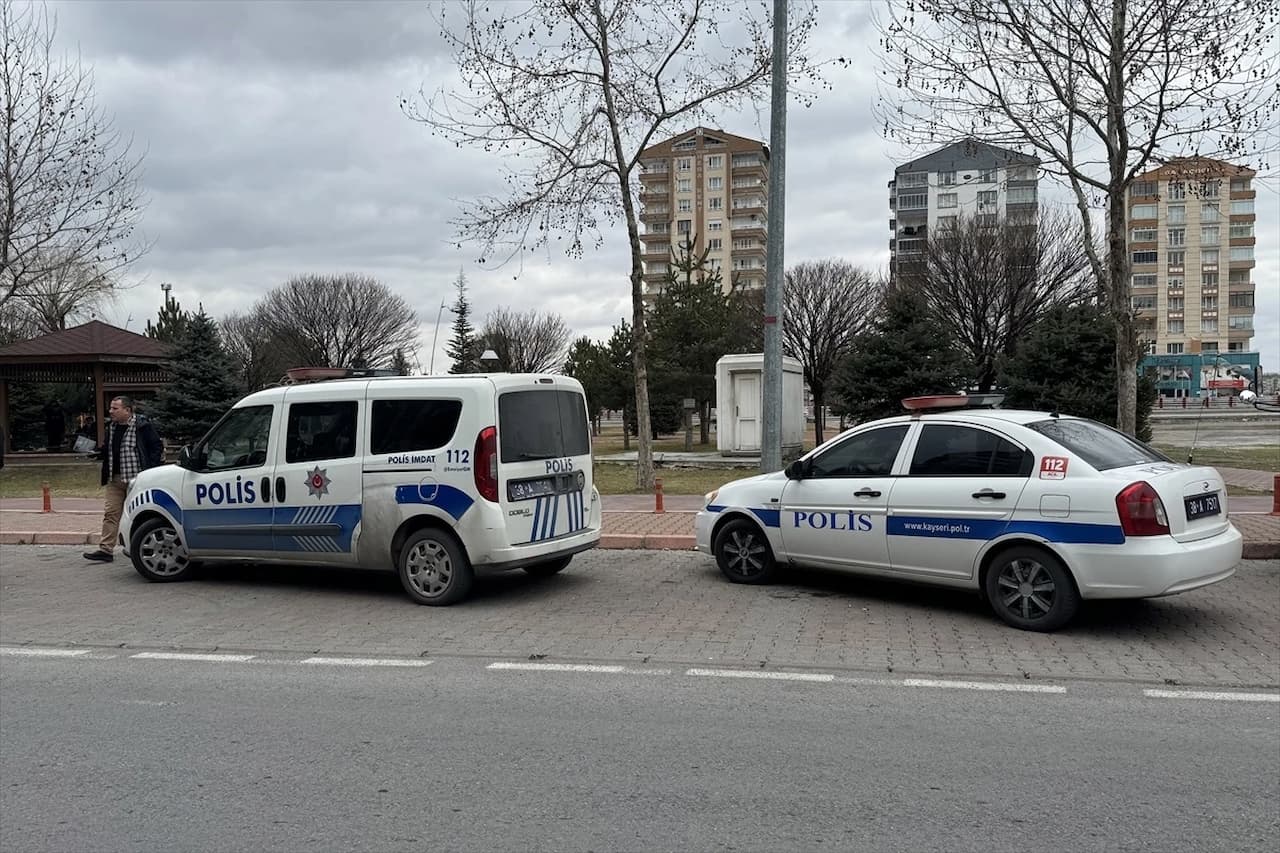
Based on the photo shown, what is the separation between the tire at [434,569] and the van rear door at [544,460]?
524 millimetres

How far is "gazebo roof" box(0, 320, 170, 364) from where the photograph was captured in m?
29.6

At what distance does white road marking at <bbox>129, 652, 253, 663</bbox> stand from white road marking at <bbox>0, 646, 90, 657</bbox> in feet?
1.61

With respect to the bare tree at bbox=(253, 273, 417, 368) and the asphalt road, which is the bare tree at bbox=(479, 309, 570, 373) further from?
the asphalt road

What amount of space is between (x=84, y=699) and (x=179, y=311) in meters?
42.4

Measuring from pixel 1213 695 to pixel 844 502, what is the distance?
3132mm

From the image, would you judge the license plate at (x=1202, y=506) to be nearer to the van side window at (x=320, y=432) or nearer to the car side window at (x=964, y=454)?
the car side window at (x=964, y=454)

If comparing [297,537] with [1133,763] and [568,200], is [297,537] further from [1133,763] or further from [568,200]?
[568,200]

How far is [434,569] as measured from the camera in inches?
327

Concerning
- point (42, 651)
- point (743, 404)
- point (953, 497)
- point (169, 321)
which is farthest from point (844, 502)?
point (169, 321)

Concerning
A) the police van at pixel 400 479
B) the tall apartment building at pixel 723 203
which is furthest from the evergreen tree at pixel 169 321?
the tall apartment building at pixel 723 203

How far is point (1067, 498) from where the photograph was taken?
679cm

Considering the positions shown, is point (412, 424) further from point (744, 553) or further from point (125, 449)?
point (125, 449)

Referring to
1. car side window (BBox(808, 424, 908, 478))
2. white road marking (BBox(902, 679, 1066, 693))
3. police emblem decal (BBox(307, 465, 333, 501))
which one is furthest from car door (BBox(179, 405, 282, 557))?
white road marking (BBox(902, 679, 1066, 693))

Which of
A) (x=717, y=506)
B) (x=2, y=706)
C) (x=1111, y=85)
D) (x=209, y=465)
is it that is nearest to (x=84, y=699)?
(x=2, y=706)
